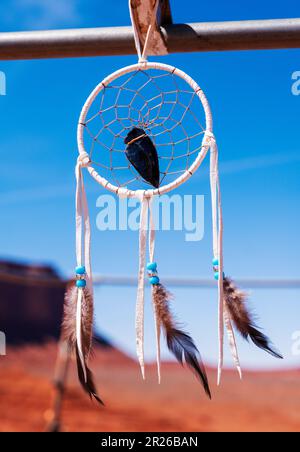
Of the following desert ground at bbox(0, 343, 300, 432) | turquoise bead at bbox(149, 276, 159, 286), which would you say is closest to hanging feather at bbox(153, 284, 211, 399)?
turquoise bead at bbox(149, 276, 159, 286)

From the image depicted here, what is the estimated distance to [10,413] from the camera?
14242 millimetres

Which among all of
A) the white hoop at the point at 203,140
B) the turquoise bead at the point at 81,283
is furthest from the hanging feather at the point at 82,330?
the white hoop at the point at 203,140

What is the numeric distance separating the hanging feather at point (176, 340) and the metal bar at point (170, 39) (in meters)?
0.88

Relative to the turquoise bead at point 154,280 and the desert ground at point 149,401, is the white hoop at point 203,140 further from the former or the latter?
the desert ground at point 149,401

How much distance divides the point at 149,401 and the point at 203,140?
14.3 meters

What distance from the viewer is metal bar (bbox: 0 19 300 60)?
2.24m

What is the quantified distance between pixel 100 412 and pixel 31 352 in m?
5.51

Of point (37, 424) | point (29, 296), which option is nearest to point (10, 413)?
point (37, 424)

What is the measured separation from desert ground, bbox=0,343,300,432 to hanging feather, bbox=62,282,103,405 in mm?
11121

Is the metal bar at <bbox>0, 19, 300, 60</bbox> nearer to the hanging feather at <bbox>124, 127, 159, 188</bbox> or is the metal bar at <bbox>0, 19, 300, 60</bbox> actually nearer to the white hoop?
the white hoop
